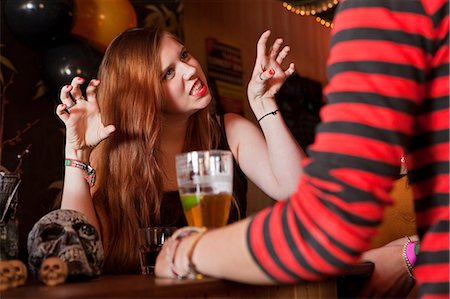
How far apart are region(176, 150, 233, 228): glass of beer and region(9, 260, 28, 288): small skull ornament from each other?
0.99 feet

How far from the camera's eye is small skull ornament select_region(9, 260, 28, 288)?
1107mm

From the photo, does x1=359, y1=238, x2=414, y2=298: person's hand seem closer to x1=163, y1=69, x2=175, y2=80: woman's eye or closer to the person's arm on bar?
the person's arm on bar

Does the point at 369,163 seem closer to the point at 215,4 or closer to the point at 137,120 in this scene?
the point at 137,120

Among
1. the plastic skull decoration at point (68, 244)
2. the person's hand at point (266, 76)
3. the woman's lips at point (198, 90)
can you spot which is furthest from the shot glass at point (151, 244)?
the woman's lips at point (198, 90)

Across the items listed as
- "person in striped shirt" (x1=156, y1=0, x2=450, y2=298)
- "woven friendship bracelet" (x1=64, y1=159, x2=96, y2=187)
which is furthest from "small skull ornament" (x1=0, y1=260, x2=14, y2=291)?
"woven friendship bracelet" (x1=64, y1=159, x2=96, y2=187)

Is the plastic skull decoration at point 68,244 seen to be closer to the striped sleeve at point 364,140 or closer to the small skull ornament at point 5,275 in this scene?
the small skull ornament at point 5,275

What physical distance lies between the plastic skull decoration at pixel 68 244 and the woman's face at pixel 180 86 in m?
0.95

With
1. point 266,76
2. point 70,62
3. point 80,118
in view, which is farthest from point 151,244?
point 70,62

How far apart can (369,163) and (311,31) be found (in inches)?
234

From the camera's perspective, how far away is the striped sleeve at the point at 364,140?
29.8 inches

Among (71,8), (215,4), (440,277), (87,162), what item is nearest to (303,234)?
(440,277)

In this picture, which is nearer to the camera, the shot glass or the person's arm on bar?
the person's arm on bar

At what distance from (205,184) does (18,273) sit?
35 centimetres

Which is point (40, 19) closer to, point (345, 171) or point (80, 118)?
point (80, 118)
